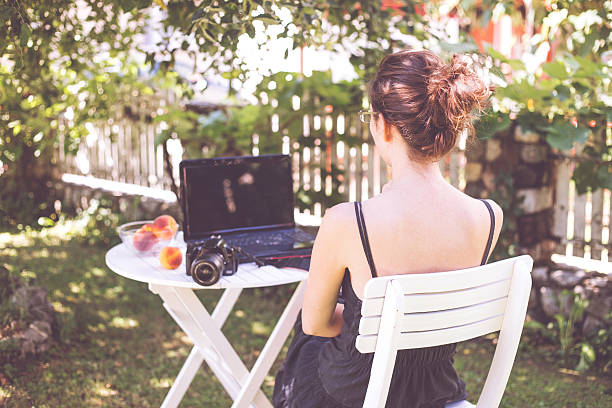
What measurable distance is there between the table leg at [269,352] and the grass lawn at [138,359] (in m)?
0.95

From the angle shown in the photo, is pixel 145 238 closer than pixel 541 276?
Yes

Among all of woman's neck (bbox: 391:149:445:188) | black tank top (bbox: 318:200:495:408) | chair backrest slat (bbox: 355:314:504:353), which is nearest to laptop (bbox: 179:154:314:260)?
black tank top (bbox: 318:200:495:408)

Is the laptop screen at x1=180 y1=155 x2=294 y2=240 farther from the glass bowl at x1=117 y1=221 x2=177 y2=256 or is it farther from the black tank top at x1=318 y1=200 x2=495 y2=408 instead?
the black tank top at x1=318 y1=200 x2=495 y2=408

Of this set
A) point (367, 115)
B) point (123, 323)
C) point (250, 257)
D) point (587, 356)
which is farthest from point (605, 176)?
point (123, 323)

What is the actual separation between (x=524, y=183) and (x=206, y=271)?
3.10 m

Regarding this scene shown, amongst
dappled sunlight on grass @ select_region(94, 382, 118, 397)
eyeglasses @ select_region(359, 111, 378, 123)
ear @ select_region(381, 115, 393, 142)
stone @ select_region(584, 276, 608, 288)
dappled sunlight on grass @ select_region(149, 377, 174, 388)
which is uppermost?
eyeglasses @ select_region(359, 111, 378, 123)

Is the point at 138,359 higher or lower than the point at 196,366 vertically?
lower

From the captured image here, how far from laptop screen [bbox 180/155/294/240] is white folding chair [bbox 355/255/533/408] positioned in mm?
1571

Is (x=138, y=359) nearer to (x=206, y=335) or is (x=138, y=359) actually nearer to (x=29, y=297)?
(x=29, y=297)

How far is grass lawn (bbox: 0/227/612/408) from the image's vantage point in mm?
3756

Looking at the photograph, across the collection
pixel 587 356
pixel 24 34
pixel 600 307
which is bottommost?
pixel 587 356

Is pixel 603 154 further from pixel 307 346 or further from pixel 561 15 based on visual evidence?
pixel 307 346

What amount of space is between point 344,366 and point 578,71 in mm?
3196

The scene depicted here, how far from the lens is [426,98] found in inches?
75.1
